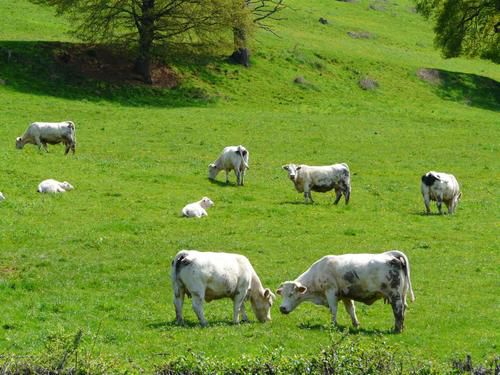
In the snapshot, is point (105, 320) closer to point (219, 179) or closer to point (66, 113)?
point (219, 179)

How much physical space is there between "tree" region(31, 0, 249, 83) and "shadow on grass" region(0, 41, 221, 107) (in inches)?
66.9

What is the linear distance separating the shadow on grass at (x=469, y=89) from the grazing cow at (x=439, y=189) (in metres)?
37.4

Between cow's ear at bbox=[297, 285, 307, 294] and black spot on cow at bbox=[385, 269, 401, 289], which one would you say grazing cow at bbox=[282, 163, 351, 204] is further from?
black spot on cow at bbox=[385, 269, 401, 289]

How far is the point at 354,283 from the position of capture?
1830cm

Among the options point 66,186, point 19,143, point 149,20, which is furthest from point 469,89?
point 66,186

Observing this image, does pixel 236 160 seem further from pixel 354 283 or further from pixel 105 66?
pixel 105 66

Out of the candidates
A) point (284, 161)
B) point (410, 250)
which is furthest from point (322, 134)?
point (410, 250)

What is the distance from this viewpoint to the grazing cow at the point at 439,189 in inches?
1297

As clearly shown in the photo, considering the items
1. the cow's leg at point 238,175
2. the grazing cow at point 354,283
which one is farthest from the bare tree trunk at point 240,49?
the grazing cow at point 354,283

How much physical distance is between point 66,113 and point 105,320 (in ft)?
109

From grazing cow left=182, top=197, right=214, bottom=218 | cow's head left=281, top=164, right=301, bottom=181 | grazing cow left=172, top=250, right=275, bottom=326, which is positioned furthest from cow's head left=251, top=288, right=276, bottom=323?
cow's head left=281, top=164, right=301, bottom=181

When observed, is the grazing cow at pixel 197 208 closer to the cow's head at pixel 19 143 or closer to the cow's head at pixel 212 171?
the cow's head at pixel 212 171

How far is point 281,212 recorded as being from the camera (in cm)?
3153

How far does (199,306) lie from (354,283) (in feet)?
10.8
